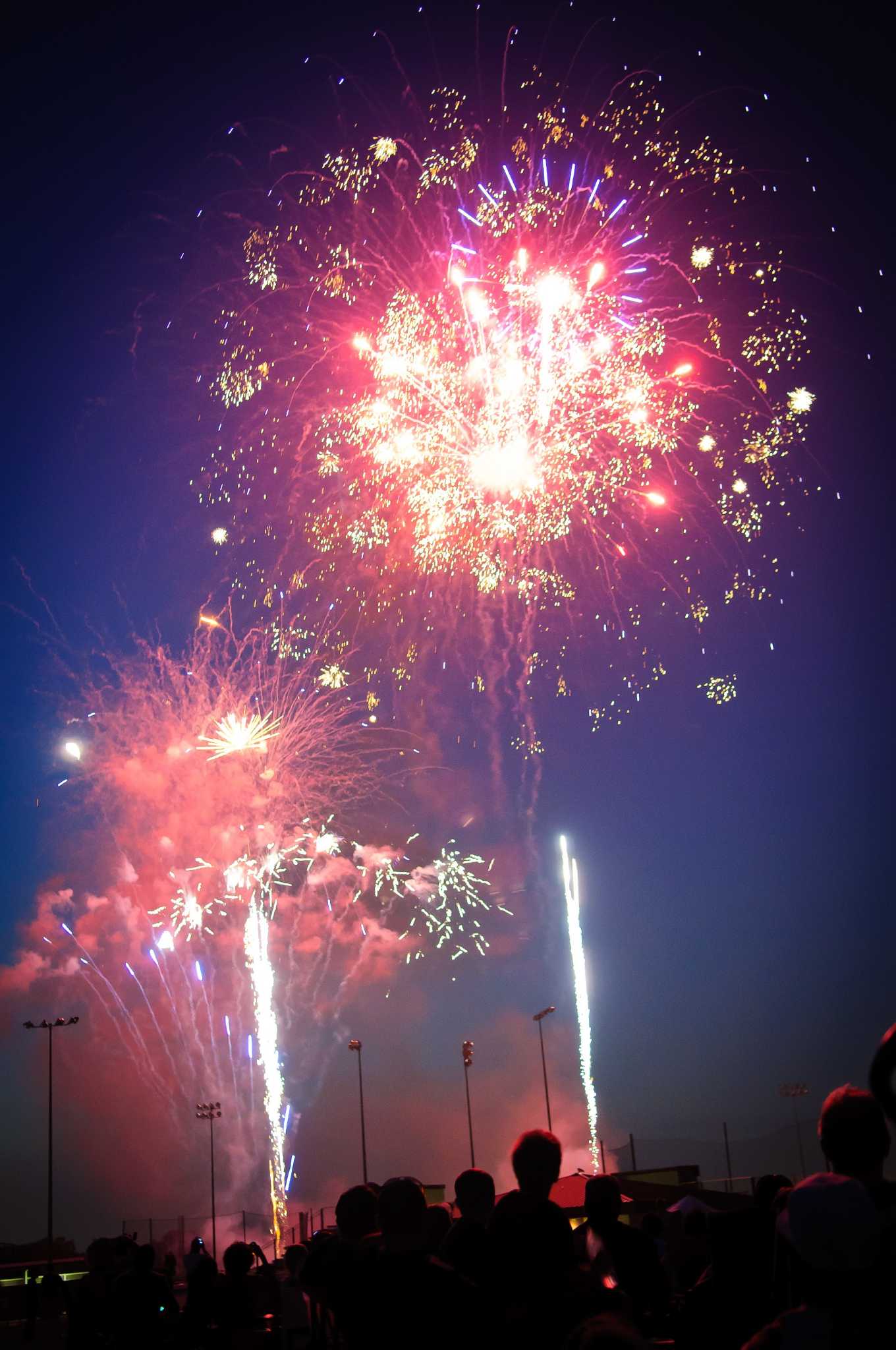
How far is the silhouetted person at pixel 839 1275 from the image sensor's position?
315cm

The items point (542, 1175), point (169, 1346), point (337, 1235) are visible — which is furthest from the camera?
point (169, 1346)

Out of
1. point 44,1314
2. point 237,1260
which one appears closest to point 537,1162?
point 237,1260

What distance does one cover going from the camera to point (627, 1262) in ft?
17.8

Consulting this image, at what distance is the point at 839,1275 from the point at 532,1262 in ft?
5.34

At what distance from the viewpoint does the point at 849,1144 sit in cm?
398

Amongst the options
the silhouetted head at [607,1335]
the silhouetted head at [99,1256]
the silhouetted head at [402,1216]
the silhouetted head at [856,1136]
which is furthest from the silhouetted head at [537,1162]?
the silhouetted head at [99,1256]

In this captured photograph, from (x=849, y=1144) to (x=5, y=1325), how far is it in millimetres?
19075

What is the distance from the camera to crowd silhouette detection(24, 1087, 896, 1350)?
317 centimetres

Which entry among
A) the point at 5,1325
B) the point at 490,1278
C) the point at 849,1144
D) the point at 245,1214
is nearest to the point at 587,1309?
the point at 490,1278

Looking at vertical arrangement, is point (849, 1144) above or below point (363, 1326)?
above

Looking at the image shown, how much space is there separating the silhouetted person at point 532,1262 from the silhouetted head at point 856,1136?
1.19 metres

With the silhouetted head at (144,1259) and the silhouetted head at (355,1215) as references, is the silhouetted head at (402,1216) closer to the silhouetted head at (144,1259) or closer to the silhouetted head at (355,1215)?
the silhouetted head at (355,1215)

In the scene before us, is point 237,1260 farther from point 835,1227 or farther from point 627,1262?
point 835,1227

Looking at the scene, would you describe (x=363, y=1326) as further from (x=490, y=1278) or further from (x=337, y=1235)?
(x=337, y=1235)
